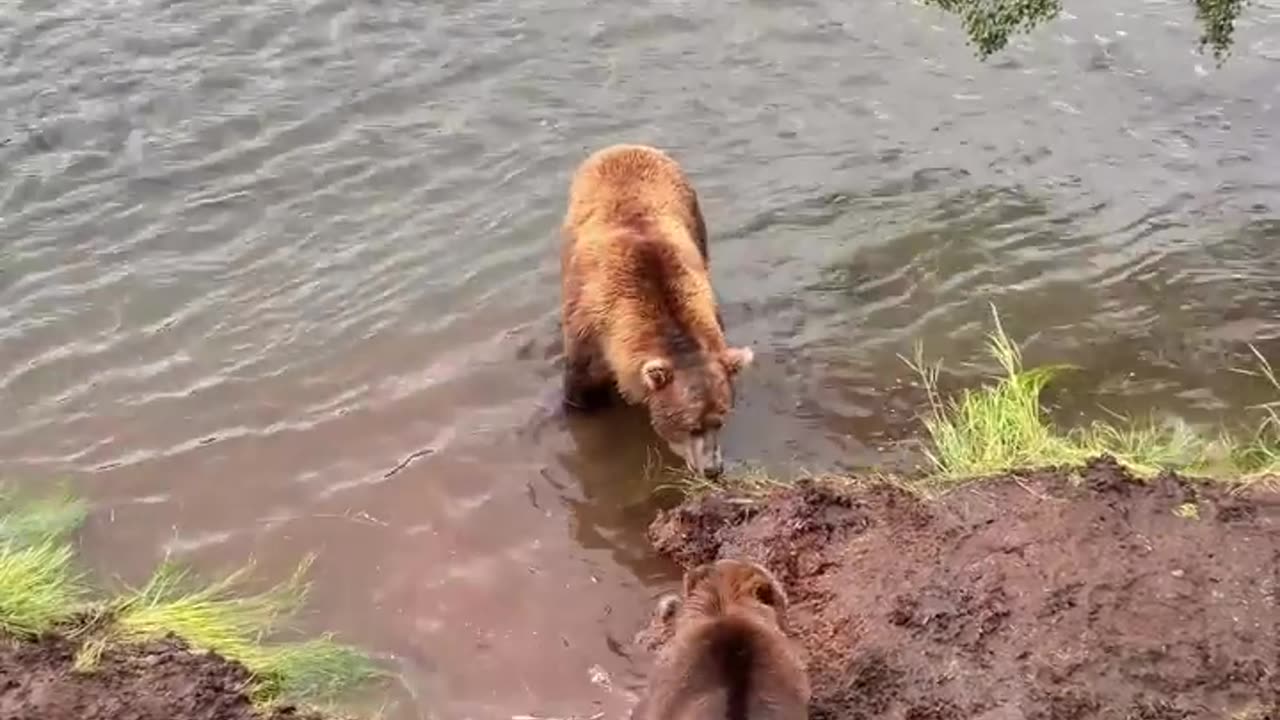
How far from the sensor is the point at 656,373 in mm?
8273

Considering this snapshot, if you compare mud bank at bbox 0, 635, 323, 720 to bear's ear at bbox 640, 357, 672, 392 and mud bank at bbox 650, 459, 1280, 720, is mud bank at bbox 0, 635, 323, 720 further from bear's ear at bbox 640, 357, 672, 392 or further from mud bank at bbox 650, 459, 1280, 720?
bear's ear at bbox 640, 357, 672, 392

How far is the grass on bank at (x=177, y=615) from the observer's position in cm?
664

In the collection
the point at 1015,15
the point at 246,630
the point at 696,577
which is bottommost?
the point at 246,630

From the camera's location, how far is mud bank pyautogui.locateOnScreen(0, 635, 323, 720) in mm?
6094

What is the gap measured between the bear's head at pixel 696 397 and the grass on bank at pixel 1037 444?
190 mm

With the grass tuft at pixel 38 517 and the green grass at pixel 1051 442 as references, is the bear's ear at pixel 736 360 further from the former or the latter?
the grass tuft at pixel 38 517

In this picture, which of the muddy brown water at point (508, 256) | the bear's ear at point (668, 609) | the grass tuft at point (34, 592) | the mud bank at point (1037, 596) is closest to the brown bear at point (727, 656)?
the bear's ear at point (668, 609)

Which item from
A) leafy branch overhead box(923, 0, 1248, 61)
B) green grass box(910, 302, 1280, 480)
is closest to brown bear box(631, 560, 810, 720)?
green grass box(910, 302, 1280, 480)

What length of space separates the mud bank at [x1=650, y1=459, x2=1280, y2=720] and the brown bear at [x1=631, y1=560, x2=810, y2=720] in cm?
57

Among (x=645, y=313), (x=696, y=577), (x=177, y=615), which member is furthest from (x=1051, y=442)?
(x=177, y=615)

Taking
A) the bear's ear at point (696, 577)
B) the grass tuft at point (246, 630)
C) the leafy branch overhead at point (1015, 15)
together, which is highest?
the leafy branch overhead at point (1015, 15)

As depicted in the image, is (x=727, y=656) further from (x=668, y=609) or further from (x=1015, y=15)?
(x=1015, y=15)

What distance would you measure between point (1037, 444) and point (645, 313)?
2425 mm

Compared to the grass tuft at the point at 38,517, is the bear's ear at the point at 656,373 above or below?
above
